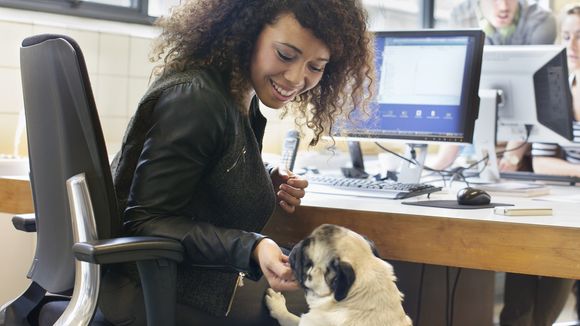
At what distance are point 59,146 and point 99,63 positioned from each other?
66.1 inches

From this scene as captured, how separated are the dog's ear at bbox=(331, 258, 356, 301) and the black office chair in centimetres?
28

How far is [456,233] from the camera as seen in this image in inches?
64.9

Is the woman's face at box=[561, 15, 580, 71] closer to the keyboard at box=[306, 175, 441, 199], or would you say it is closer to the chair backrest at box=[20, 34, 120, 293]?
the keyboard at box=[306, 175, 441, 199]

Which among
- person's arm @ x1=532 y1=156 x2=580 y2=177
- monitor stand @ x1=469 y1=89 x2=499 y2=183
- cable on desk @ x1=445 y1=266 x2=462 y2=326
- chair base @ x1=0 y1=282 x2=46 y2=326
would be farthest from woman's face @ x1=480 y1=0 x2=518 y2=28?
chair base @ x1=0 y1=282 x2=46 y2=326

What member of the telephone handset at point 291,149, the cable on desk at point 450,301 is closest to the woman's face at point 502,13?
the cable on desk at point 450,301

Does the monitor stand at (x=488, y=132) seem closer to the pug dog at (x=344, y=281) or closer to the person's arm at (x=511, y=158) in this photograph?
the person's arm at (x=511, y=158)

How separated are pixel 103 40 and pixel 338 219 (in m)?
1.54

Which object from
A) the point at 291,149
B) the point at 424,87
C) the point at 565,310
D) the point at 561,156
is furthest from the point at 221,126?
the point at 565,310

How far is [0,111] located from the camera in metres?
2.69

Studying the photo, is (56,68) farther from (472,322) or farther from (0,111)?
(472,322)

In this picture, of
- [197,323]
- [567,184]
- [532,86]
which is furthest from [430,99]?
[197,323]

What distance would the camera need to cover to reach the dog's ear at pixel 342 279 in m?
1.34

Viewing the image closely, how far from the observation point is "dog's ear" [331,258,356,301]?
52.9 inches

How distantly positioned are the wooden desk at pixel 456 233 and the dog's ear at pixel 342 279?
1.23 ft
